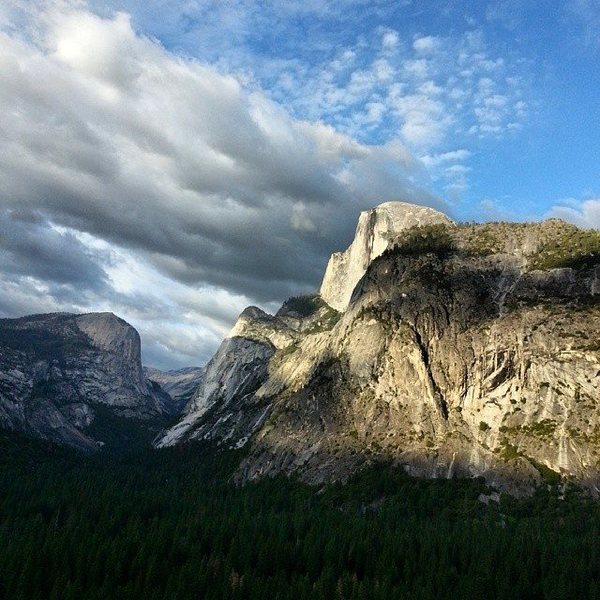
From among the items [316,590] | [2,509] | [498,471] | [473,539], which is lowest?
[2,509]

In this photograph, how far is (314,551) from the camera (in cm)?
13338

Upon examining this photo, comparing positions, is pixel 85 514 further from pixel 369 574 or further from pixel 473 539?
pixel 473 539

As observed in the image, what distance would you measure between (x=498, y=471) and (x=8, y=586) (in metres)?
155

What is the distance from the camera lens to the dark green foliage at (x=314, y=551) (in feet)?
359

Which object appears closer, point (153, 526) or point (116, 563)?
point (116, 563)

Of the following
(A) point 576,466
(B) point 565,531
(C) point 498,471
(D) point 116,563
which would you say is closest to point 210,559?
(D) point 116,563

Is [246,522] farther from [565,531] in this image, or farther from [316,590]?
[565,531]

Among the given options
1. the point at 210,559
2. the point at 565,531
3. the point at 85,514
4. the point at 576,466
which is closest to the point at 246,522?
the point at 210,559

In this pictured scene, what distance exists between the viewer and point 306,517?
164 meters

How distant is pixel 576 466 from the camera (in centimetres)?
18425

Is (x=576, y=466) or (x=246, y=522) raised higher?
(x=576, y=466)

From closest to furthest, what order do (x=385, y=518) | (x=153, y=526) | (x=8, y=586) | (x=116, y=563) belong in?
(x=8, y=586)
(x=116, y=563)
(x=153, y=526)
(x=385, y=518)

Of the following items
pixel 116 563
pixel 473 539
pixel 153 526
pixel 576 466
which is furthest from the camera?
pixel 576 466

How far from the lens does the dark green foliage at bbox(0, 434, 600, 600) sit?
109562mm
